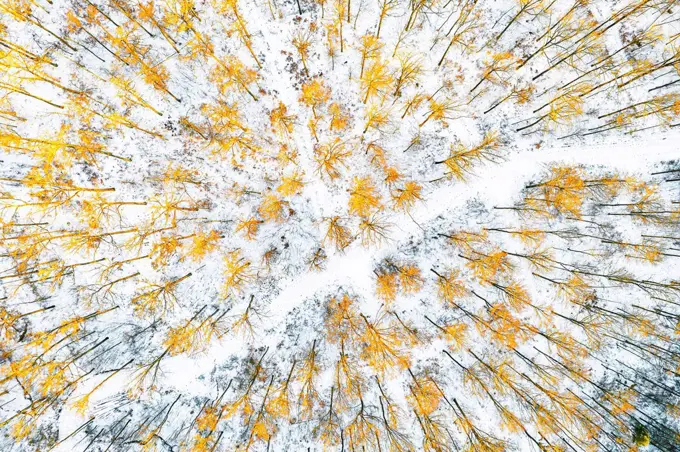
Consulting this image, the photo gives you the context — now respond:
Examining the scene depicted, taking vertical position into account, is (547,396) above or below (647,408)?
above

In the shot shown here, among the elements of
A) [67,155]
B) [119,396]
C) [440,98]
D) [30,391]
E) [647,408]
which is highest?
[67,155]

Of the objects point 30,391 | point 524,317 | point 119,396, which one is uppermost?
point 30,391

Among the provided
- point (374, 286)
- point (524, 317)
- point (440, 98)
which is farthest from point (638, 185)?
point (374, 286)

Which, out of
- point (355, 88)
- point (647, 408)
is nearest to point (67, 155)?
point (355, 88)

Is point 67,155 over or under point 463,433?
over

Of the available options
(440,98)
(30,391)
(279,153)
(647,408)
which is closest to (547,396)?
(647,408)

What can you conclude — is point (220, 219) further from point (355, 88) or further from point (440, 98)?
point (440, 98)

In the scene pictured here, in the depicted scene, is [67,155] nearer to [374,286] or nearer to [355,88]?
[355,88]

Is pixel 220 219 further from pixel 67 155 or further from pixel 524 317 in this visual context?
pixel 524 317
